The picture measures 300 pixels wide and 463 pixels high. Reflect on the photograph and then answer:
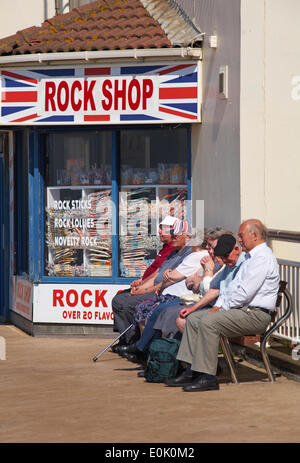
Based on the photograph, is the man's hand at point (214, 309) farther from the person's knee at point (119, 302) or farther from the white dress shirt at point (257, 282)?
the person's knee at point (119, 302)

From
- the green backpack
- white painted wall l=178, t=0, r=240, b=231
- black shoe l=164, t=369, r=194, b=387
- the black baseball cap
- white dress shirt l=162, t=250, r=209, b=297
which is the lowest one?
black shoe l=164, t=369, r=194, b=387

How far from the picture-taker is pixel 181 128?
11461 millimetres

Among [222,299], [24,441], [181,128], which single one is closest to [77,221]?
[181,128]

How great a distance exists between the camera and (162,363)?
8.44m

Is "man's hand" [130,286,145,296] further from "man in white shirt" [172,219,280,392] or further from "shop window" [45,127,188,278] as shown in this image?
"man in white shirt" [172,219,280,392]

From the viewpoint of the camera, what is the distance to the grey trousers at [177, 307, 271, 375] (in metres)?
7.95

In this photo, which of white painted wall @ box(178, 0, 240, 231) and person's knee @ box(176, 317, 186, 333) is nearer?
person's knee @ box(176, 317, 186, 333)

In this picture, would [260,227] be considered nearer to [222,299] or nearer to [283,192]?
[222,299]

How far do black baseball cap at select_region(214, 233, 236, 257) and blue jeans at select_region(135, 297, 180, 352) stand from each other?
0.94 metres

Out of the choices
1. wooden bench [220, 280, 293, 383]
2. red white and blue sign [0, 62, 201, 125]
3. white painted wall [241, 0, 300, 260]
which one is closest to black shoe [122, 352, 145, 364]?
wooden bench [220, 280, 293, 383]

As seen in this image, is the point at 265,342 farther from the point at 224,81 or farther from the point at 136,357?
the point at 224,81

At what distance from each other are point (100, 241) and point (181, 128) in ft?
5.66

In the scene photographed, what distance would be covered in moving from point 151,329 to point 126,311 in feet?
2.97

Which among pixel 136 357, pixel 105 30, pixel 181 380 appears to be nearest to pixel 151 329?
pixel 136 357
